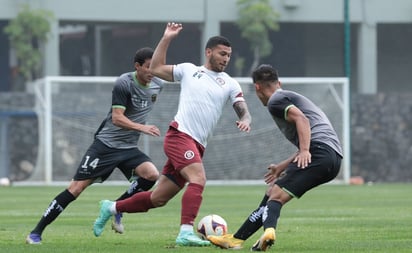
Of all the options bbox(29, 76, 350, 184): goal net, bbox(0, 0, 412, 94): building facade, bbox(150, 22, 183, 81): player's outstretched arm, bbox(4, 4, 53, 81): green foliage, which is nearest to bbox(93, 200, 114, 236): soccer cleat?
bbox(150, 22, 183, 81): player's outstretched arm

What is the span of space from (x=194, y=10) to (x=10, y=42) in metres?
7.87

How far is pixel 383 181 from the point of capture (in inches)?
1604

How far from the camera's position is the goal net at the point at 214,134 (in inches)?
1362

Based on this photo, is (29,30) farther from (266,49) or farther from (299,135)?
(299,135)

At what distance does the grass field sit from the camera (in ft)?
39.0

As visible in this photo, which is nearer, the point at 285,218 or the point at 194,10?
the point at 285,218

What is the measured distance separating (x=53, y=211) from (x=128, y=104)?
5.19 ft

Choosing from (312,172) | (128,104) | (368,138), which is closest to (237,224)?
(128,104)

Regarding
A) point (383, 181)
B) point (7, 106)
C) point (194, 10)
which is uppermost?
point (194, 10)

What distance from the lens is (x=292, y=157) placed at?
1130 cm

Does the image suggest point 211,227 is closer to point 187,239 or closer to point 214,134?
point 187,239

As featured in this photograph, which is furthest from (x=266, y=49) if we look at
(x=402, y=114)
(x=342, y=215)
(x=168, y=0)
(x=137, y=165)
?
(x=137, y=165)

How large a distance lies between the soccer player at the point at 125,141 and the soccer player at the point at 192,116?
1.04 metres

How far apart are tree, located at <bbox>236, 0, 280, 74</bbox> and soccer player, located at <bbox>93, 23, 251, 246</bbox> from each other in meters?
35.1
